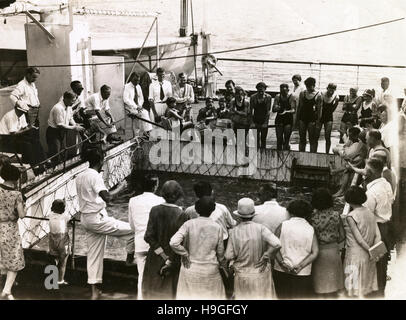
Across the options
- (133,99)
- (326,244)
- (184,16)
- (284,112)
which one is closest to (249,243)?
(326,244)

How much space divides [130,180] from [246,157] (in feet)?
7.82

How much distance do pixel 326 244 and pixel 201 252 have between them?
4.07ft

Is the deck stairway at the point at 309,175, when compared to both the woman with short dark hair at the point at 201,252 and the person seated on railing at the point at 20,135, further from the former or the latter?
the woman with short dark hair at the point at 201,252

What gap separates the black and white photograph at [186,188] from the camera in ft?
17.5

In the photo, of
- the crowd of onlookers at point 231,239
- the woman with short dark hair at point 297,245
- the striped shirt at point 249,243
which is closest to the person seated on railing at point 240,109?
the crowd of onlookers at point 231,239

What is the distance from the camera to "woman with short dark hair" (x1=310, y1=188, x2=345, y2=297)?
5324 mm

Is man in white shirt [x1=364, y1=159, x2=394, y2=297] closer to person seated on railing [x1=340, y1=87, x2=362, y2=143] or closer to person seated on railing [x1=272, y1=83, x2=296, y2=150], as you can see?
person seated on railing [x1=272, y1=83, x2=296, y2=150]

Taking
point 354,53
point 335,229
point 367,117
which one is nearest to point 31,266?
point 335,229

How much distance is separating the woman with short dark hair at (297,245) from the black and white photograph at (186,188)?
0.04ft

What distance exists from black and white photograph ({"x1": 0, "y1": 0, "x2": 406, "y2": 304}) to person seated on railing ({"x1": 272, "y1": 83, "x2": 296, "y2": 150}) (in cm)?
2

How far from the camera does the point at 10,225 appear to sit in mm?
5945

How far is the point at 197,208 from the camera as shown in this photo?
520 centimetres

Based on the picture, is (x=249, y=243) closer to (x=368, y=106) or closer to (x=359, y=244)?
(x=359, y=244)
